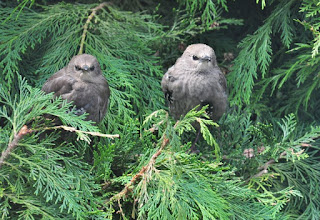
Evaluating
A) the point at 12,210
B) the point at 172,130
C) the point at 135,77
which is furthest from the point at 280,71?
the point at 12,210

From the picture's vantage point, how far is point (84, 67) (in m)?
2.86

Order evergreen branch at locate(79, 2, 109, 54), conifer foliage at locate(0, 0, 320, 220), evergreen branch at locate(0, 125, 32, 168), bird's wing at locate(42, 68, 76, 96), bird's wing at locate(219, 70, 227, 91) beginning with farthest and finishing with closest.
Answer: bird's wing at locate(219, 70, 227, 91) → evergreen branch at locate(79, 2, 109, 54) → bird's wing at locate(42, 68, 76, 96) → conifer foliage at locate(0, 0, 320, 220) → evergreen branch at locate(0, 125, 32, 168)

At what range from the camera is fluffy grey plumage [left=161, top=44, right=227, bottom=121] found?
10.4 ft

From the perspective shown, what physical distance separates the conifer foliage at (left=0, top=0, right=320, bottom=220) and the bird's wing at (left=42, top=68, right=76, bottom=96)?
0.09 m

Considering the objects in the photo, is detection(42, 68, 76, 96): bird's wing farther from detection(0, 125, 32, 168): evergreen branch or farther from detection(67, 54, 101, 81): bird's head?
detection(0, 125, 32, 168): evergreen branch

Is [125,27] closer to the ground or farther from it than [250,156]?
farther from it

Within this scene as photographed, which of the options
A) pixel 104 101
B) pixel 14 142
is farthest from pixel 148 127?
pixel 14 142

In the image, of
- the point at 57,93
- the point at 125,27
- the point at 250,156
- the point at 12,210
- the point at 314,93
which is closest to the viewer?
the point at 12,210

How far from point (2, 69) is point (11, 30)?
0.89ft

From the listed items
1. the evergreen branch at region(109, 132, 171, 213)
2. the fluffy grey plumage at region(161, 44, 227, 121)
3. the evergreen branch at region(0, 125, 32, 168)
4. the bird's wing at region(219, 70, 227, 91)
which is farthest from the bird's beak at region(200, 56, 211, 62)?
the evergreen branch at region(0, 125, 32, 168)

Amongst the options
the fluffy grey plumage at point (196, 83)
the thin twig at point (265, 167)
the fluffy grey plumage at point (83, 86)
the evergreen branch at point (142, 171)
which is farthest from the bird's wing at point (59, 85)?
the thin twig at point (265, 167)

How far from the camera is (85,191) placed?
6.91 feet

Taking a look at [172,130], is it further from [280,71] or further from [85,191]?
[280,71]

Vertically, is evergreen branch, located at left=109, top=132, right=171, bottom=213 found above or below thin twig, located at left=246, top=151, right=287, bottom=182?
above
